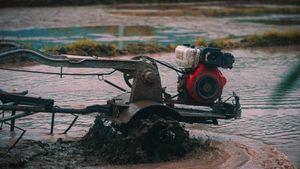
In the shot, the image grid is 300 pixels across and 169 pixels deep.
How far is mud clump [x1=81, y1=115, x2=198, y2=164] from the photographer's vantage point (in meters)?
7.52

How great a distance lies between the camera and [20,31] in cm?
2634

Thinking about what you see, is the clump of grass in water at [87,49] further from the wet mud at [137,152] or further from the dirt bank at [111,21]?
the wet mud at [137,152]

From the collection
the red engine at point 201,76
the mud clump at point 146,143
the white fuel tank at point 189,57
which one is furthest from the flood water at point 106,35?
the mud clump at point 146,143

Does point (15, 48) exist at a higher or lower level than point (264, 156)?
higher

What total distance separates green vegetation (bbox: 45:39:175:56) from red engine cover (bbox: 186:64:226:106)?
34.7 feet

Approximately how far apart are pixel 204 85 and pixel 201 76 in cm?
16

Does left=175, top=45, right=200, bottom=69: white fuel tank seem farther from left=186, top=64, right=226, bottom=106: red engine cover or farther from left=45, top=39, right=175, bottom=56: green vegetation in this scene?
left=45, top=39, right=175, bottom=56: green vegetation

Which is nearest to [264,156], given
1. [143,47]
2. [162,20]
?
[143,47]

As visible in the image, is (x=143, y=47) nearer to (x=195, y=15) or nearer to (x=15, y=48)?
(x=15, y=48)

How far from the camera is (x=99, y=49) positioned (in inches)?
779

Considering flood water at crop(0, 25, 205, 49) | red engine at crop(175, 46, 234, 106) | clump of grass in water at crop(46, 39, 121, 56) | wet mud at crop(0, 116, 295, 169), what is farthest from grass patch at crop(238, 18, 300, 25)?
wet mud at crop(0, 116, 295, 169)

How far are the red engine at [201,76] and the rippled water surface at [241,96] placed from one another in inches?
38.6

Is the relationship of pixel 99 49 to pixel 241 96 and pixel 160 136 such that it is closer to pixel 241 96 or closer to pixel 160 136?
pixel 241 96

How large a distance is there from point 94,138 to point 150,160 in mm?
1088
